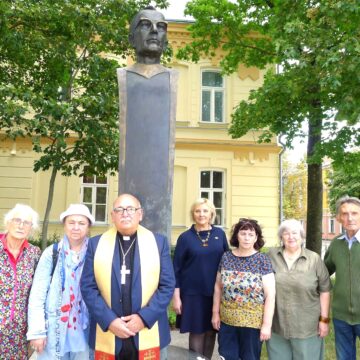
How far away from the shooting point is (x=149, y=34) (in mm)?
3510

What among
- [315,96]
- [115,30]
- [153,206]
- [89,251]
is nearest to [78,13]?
[115,30]

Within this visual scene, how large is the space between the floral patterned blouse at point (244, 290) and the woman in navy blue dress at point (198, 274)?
0.24 meters

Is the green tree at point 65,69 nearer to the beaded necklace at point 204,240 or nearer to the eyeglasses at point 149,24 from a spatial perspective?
the eyeglasses at point 149,24

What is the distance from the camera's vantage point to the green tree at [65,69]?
804cm

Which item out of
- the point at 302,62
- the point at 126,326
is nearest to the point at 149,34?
the point at 126,326

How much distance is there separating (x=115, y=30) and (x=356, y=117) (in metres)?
5.22

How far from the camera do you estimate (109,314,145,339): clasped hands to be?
8.26 feet

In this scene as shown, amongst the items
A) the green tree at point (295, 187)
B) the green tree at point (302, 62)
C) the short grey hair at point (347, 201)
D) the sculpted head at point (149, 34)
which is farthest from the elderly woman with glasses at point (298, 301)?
the green tree at point (295, 187)

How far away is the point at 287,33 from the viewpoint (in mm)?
7250

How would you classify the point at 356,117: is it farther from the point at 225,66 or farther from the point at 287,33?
the point at 225,66

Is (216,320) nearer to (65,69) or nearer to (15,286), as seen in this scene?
(15,286)

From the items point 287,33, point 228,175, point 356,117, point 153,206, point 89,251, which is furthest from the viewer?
point 228,175

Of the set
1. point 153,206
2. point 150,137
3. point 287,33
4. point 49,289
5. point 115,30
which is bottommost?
point 49,289

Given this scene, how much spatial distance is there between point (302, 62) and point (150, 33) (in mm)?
4241
